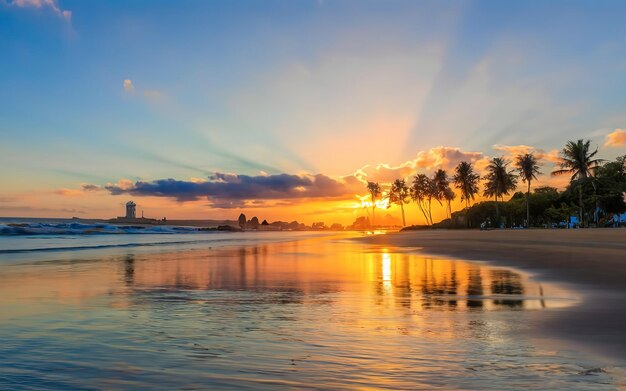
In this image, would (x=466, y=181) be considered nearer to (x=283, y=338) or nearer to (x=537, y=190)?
(x=537, y=190)

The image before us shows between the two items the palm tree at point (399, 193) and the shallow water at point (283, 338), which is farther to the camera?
the palm tree at point (399, 193)

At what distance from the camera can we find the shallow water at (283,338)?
4.64 metres

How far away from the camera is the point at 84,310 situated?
29.0 feet

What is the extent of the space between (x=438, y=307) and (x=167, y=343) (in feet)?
17.5

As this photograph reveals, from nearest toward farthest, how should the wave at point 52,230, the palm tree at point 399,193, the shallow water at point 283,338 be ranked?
the shallow water at point 283,338 → the wave at point 52,230 → the palm tree at point 399,193

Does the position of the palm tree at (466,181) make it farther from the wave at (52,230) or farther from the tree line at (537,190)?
the wave at (52,230)

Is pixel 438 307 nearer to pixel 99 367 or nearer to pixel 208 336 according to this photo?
pixel 208 336

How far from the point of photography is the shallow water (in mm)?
4641

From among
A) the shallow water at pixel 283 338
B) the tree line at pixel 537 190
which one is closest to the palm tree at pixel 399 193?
the tree line at pixel 537 190

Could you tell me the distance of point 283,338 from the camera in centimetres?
644

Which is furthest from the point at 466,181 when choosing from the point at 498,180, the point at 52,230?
the point at 52,230

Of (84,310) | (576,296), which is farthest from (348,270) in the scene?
(84,310)

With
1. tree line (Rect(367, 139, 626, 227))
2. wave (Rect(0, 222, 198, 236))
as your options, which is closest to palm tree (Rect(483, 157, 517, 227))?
tree line (Rect(367, 139, 626, 227))

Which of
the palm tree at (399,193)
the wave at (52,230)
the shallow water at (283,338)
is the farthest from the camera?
the palm tree at (399,193)
